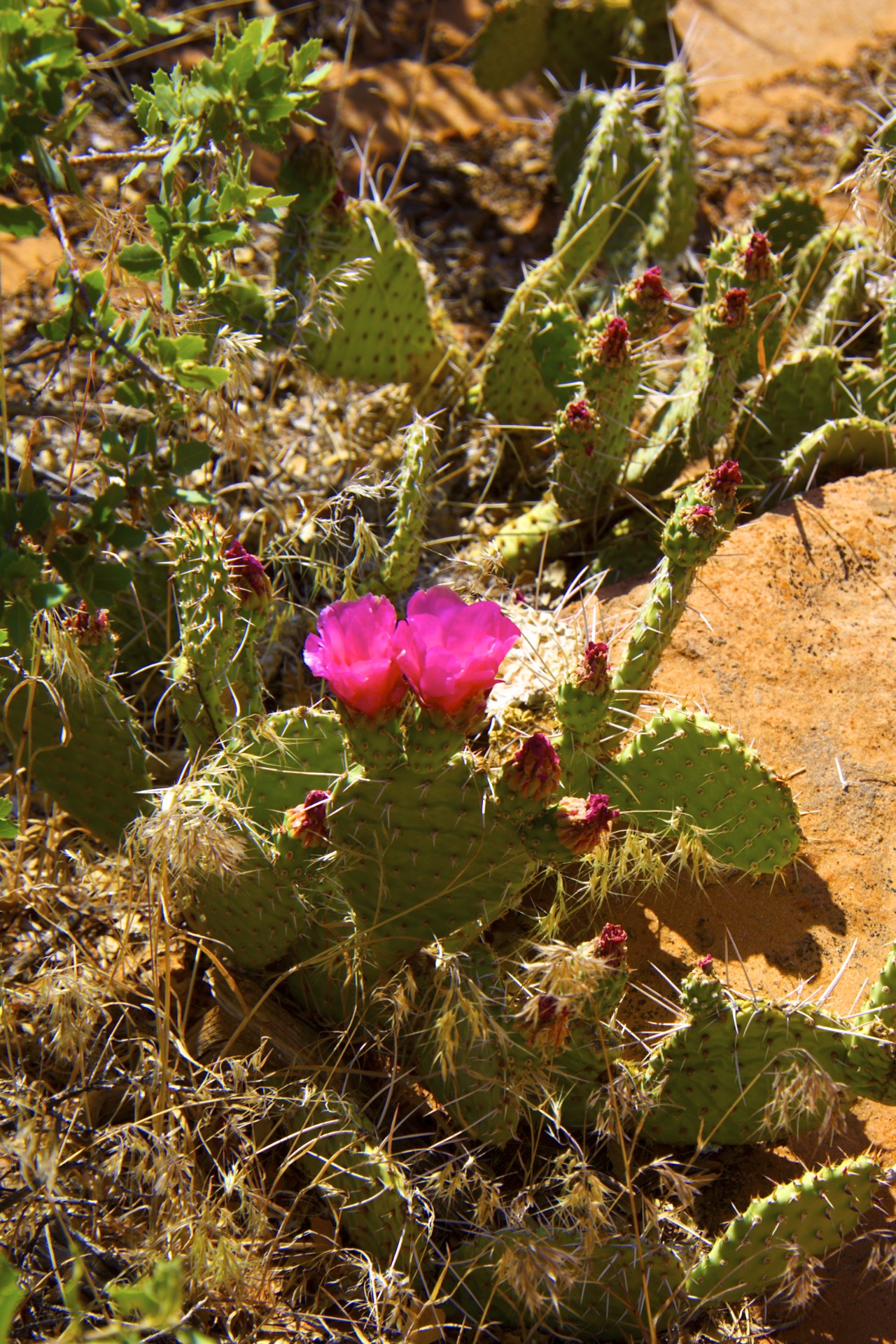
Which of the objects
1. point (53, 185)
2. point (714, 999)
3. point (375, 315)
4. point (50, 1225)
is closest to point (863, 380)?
point (375, 315)

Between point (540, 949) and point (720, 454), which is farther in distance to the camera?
point (720, 454)

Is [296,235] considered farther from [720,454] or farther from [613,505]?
[720,454]

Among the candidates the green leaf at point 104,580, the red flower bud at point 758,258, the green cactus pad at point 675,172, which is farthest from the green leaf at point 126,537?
the green cactus pad at point 675,172

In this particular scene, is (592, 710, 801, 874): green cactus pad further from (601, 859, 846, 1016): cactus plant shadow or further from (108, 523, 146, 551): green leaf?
(108, 523, 146, 551): green leaf

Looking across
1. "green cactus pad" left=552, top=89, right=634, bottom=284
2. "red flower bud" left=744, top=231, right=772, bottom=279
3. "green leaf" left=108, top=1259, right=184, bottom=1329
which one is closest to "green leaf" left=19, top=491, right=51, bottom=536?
"green leaf" left=108, top=1259, right=184, bottom=1329

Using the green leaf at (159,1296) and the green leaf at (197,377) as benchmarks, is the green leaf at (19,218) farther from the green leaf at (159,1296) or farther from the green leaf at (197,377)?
the green leaf at (159,1296)

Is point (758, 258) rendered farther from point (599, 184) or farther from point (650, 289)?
point (599, 184)
